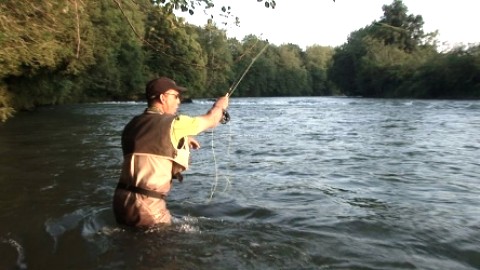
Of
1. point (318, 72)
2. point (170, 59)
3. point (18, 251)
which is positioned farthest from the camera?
point (318, 72)

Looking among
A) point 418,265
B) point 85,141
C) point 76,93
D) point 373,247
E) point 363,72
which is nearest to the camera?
point 418,265

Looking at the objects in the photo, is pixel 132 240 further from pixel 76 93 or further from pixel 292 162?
pixel 76 93

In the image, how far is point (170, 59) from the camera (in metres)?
9.14

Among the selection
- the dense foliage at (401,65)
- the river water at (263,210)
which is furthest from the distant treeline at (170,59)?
the river water at (263,210)

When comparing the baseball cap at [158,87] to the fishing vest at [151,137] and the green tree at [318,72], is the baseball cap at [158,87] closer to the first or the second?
the fishing vest at [151,137]

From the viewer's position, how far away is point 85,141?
16625 millimetres

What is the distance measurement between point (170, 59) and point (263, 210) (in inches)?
126

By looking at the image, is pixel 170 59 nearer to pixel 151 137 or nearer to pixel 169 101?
pixel 169 101

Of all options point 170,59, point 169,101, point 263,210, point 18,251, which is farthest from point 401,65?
point 18,251

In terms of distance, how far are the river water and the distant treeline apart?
193 cm

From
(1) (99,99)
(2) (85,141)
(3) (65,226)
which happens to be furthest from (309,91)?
(3) (65,226)

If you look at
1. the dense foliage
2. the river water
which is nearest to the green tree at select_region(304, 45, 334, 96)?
the dense foliage

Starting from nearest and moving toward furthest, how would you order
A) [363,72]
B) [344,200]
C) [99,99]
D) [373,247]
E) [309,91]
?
[373,247] → [344,200] → [99,99] → [363,72] → [309,91]

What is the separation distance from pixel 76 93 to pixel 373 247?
4796 cm
